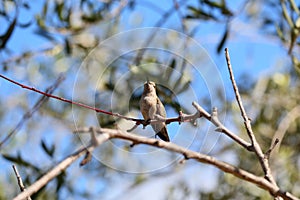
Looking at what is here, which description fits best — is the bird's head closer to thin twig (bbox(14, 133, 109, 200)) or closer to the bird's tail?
the bird's tail

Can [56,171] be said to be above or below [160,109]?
below

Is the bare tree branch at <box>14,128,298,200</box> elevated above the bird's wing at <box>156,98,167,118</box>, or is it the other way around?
the bird's wing at <box>156,98,167,118</box>

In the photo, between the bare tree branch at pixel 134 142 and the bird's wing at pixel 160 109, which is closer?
the bare tree branch at pixel 134 142

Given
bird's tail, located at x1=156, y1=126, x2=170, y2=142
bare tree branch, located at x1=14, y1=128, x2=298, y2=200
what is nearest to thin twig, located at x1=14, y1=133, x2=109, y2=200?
bare tree branch, located at x1=14, y1=128, x2=298, y2=200

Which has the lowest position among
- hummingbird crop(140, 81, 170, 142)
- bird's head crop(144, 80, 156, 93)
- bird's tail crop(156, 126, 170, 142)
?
bird's tail crop(156, 126, 170, 142)

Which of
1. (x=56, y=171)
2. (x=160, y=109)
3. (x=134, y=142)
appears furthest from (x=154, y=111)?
(x=56, y=171)

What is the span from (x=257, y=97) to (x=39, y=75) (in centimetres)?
116

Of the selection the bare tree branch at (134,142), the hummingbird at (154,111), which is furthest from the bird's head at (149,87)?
the bare tree branch at (134,142)

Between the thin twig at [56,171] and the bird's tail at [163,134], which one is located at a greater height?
the bird's tail at [163,134]

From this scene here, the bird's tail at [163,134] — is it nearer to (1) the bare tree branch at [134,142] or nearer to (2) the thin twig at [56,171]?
(1) the bare tree branch at [134,142]

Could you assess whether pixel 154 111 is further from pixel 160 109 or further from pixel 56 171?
pixel 56 171

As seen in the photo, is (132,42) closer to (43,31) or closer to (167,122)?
(43,31)

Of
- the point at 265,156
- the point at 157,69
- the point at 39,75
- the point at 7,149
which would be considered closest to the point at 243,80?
the point at 39,75

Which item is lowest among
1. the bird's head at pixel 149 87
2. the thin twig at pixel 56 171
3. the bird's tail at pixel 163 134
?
the thin twig at pixel 56 171
